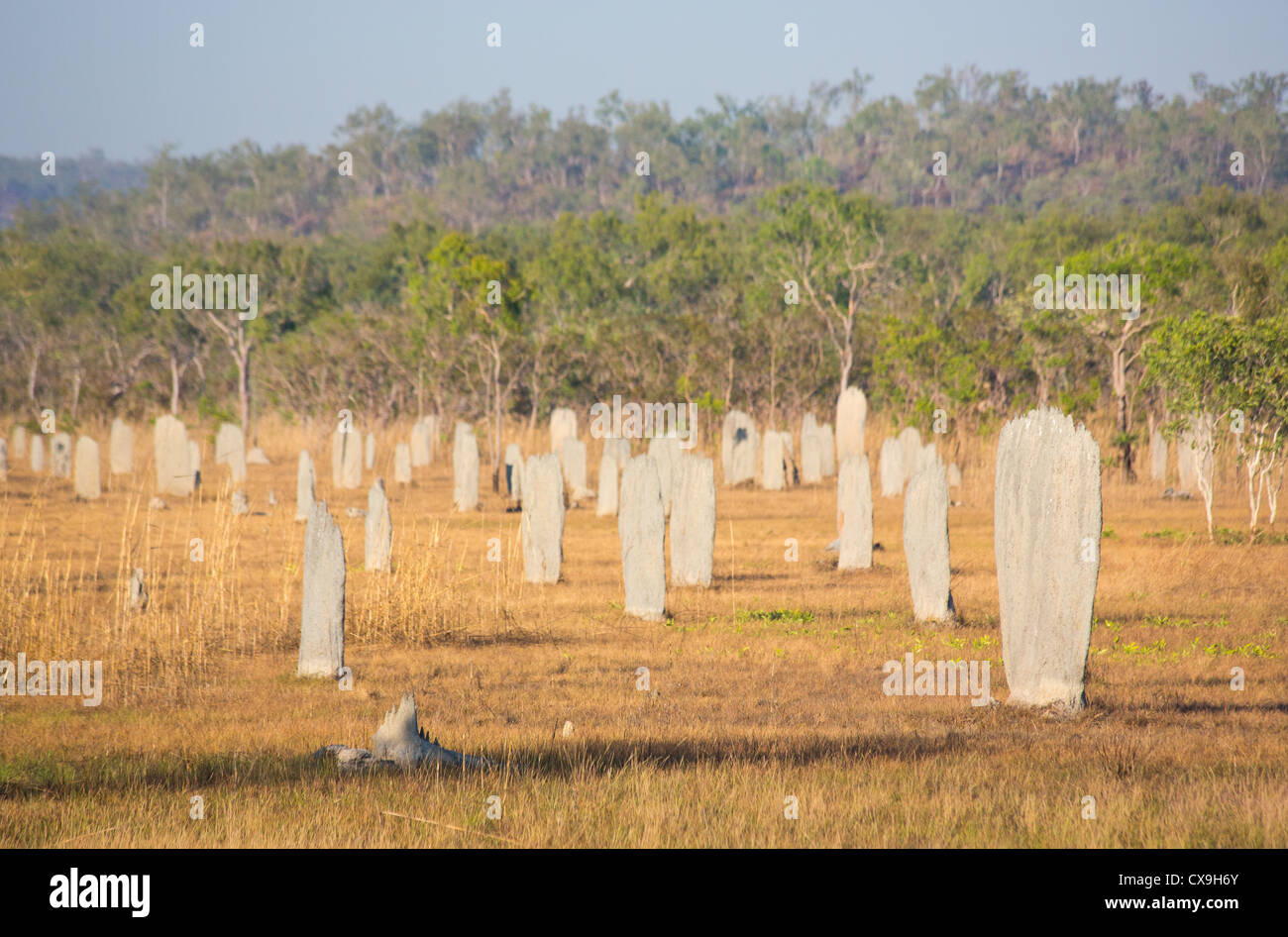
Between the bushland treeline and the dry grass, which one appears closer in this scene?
the dry grass

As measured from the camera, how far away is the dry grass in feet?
18.5

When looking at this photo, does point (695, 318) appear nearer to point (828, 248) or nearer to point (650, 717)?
point (828, 248)

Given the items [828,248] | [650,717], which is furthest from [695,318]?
[650,717]

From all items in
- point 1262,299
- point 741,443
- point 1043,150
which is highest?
point 1043,150

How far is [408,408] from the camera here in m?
44.5

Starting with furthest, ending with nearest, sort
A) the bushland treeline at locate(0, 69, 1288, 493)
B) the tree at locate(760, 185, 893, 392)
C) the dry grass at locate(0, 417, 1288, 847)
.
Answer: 1. the tree at locate(760, 185, 893, 392)
2. the bushland treeline at locate(0, 69, 1288, 493)
3. the dry grass at locate(0, 417, 1288, 847)

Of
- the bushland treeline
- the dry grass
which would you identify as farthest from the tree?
the dry grass

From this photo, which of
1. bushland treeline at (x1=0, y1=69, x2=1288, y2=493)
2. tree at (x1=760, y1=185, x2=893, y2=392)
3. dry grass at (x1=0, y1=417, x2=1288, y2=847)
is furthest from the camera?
tree at (x1=760, y1=185, x2=893, y2=392)

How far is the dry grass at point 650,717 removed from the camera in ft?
18.5

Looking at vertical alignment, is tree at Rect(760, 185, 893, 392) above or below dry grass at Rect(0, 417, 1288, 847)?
above

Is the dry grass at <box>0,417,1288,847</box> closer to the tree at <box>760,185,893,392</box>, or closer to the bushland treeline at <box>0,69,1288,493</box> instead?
the bushland treeline at <box>0,69,1288,493</box>

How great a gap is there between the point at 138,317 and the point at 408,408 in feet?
41.9

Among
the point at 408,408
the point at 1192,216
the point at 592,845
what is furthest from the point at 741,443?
the point at 1192,216
